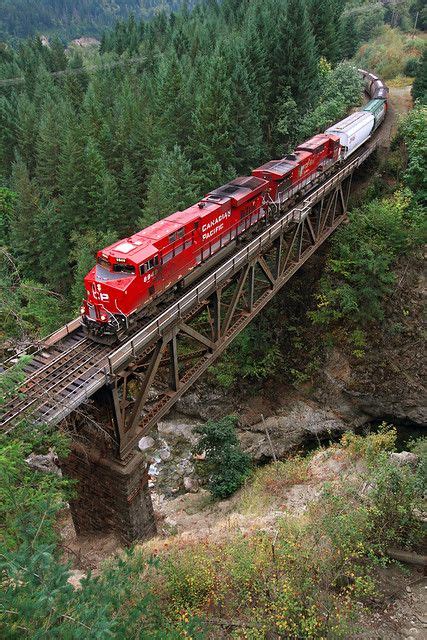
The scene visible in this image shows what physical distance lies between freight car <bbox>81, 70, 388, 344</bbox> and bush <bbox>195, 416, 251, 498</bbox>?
28.6ft

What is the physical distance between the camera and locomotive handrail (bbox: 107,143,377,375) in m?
15.8

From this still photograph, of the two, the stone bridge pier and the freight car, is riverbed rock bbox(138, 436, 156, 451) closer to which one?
the stone bridge pier

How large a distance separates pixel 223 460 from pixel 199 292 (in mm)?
10421

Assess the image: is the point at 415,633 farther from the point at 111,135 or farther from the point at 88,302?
the point at 111,135

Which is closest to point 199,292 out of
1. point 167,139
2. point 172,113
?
point 167,139

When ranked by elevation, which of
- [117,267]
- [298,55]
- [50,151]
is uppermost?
[298,55]

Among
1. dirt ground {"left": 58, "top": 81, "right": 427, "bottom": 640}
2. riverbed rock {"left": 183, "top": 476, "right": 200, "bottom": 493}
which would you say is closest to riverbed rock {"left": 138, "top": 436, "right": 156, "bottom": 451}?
riverbed rock {"left": 183, "top": 476, "right": 200, "bottom": 493}

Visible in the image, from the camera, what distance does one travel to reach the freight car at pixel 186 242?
17688 mm

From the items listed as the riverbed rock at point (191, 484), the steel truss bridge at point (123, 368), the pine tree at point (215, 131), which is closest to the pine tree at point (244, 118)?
the pine tree at point (215, 131)

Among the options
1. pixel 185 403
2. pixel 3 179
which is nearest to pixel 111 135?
pixel 3 179

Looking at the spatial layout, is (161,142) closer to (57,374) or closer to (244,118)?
(244,118)

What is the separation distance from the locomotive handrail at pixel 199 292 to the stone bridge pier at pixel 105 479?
1564 millimetres

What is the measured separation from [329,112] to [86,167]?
75.1 feet

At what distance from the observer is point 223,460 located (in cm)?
2425
